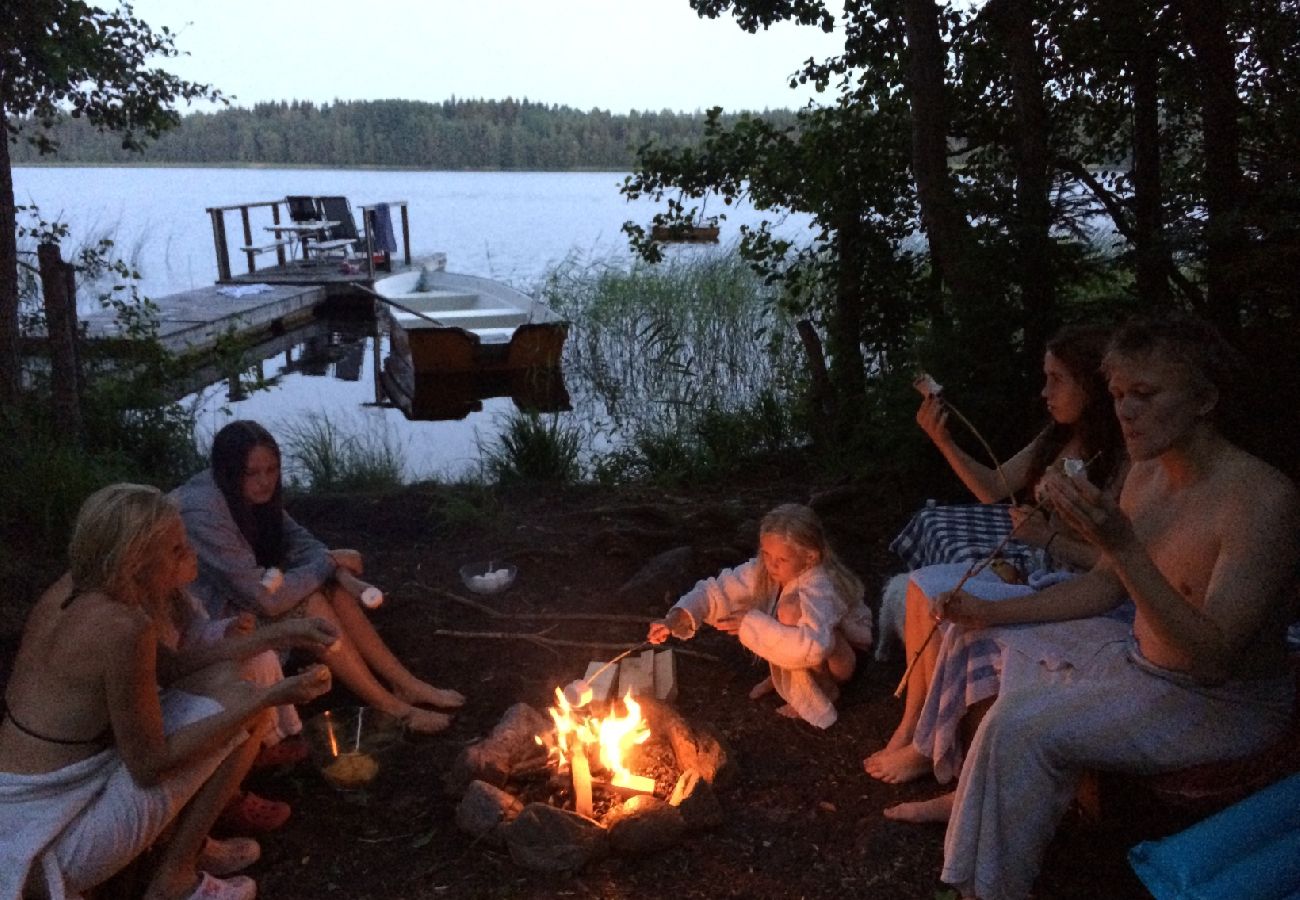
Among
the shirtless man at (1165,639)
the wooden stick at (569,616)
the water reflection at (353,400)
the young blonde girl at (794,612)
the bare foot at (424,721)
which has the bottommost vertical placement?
the water reflection at (353,400)

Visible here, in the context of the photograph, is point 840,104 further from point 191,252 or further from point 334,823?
point 191,252

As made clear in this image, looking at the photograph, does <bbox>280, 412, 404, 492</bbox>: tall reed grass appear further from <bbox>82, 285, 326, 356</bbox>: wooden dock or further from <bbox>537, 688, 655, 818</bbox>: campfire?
<bbox>82, 285, 326, 356</bbox>: wooden dock

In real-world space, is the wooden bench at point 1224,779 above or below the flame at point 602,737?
above

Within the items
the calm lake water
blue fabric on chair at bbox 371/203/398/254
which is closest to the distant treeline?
the calm lake water

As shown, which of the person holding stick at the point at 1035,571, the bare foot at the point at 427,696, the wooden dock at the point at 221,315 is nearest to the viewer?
the person holding stick at the point at 1035,571

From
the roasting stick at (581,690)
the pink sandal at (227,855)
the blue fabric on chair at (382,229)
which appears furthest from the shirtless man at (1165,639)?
the blue fabric on chair at (382,229)

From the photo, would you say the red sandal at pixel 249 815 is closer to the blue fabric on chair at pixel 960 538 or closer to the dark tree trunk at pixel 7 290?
the blue fabric on chair at pixel 960 538

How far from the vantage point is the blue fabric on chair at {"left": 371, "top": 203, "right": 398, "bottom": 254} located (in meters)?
22.4

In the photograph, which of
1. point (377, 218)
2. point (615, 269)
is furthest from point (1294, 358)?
point (377, 218)

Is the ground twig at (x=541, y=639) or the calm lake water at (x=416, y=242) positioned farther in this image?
the calm lake water at (x=416, y=242)

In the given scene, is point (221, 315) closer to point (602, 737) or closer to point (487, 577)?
point (487, 577)

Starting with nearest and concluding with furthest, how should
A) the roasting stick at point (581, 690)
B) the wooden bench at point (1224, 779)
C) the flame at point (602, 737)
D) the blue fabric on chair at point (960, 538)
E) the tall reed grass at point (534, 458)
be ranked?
the wooden bench at point (1224, 779) < the flame at point (602, 737) < the roasting stick at point (581, 690) < the blue fabric on chair at point (960, 538) < the tall reed grass at point (534, 458)

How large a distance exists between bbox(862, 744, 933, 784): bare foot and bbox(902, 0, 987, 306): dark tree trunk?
136 inches

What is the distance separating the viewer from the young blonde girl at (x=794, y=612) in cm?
355
